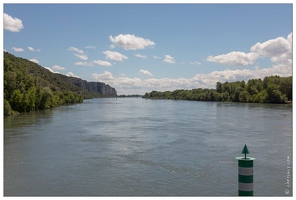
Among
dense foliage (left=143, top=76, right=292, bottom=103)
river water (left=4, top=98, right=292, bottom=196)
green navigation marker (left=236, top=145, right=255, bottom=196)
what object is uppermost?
dense foliage (left=143, top=76, right=292, bottom=103)

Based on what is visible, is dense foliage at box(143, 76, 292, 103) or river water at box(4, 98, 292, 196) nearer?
river water at box(4, 98, 292, 196)

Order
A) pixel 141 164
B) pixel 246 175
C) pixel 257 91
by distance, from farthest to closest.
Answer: pixel 257 91 → pixel 141 164 → pixel 246 175

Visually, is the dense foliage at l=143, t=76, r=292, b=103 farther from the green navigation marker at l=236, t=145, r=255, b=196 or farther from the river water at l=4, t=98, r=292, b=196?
the green navigation marker at l=236, t=145, r=255, b=196

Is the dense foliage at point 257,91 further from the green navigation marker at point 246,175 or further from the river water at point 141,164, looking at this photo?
the green navigation marker at point 246,175

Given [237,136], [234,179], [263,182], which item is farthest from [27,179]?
[237,136]

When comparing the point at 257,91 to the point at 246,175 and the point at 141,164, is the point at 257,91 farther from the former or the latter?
the point at 246,175

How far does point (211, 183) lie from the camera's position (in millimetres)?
11852

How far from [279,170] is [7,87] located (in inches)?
1541

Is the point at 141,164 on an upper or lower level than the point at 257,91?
lower

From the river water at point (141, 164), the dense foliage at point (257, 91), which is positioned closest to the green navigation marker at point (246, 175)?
the river water at point (141, 164)

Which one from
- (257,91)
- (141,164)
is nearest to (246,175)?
(141,164)

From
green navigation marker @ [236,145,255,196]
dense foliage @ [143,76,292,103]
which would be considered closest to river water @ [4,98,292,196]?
green navigation marker @ [236,145,255,196]

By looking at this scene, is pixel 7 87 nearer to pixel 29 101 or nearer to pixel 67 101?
pixel 29 101

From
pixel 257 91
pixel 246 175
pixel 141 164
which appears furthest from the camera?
pixel 257 91
